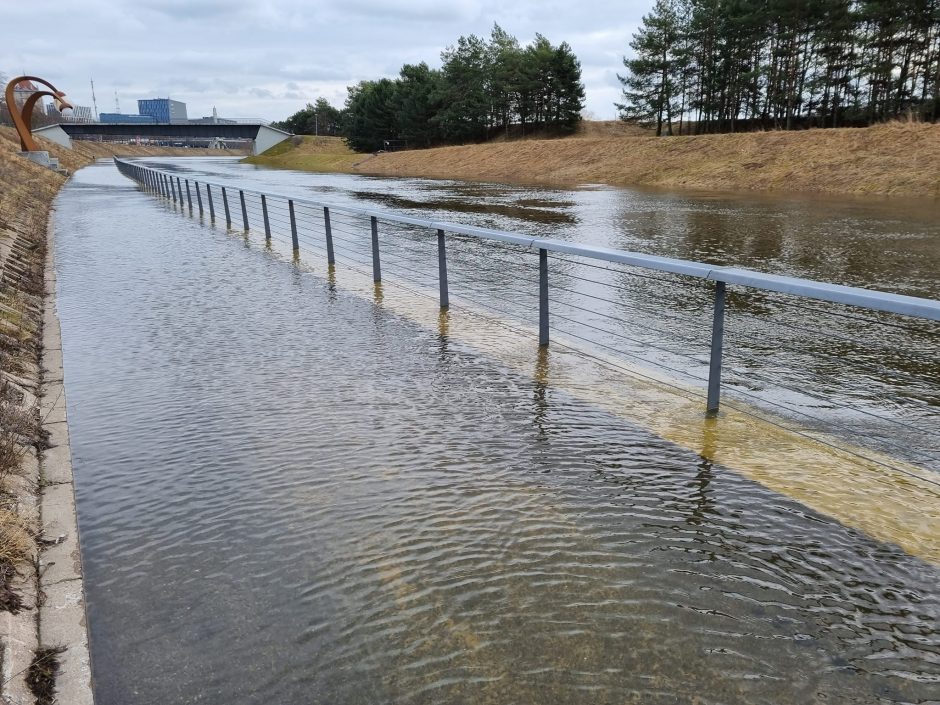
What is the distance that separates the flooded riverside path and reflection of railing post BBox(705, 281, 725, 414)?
0.70 meters

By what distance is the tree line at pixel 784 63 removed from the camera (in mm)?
47469

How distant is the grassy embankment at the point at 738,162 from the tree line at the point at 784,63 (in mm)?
9116

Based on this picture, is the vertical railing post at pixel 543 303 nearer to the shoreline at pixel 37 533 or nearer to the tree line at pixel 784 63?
the shoreline at pixel 37 533

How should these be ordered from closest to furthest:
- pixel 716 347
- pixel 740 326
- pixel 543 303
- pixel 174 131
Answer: pixel 716 347 → pixel 543 303 → pixel 740 326 → pixel 174 131

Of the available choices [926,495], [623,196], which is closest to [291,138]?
[623,196]

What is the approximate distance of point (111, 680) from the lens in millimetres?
2623

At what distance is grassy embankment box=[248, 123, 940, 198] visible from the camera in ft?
102

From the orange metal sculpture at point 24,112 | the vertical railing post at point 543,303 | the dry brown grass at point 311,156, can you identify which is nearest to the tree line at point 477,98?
the dry brown grass at point 311,156

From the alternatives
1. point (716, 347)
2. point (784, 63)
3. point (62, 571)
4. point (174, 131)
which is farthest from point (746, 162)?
point (174, 131)

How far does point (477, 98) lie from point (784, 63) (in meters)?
36.0

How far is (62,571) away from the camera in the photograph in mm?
3246

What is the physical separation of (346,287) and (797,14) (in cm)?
5223

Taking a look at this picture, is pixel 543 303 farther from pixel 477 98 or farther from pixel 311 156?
pixel 311 156

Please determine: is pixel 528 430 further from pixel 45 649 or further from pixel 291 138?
pixel 291 138
